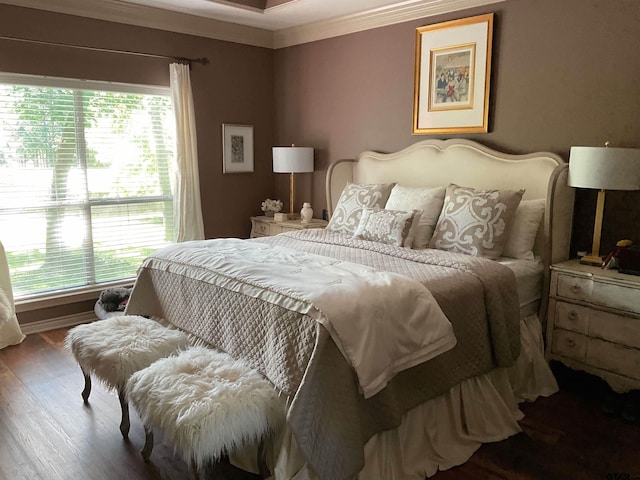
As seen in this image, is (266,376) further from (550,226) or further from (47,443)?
(550,226)

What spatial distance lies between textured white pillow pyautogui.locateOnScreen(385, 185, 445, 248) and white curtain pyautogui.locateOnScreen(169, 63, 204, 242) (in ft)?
5.98

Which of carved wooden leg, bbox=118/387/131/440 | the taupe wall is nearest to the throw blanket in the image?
carved wooden leg, bbox=118/387/131/440

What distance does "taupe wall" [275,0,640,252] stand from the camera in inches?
119

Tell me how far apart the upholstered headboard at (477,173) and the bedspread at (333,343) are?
603mm

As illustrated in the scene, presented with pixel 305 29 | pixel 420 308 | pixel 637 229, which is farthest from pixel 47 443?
pixel 305 29

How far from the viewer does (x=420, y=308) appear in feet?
7.41

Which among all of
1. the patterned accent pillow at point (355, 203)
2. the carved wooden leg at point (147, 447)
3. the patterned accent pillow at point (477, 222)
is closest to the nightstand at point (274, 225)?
the patterned accent pillow at point (355, 203)

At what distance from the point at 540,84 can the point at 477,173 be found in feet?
2.25

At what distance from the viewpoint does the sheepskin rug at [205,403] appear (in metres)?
1.82

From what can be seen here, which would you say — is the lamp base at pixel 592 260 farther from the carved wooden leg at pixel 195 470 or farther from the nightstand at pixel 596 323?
the carved wooden leg at pixel 195 470

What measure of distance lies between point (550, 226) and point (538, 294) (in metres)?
0.41

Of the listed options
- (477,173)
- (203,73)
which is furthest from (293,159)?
(477,173)

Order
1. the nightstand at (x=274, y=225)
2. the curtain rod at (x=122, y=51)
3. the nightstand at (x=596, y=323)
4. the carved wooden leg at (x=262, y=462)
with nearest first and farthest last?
the carved wooden leg at (x=262, y=462), the nightstand at (x=596, y=323), the curtain rod at (x=122, y=51), the nightstand at (x=274, y=225)

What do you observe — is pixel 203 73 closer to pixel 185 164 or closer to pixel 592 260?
pixel 185 164
